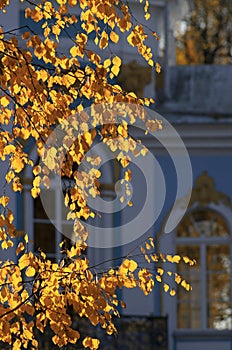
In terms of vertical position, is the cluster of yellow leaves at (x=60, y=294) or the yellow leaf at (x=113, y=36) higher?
the yellow leaf at (x=113, y=36)

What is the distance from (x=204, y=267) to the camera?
897 inches

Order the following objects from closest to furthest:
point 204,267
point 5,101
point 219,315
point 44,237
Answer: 1. point 5,101
2. point 44,237
3. point 204,267
4. point 219,315

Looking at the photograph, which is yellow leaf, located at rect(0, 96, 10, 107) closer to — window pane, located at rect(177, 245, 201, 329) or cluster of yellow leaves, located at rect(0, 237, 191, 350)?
cluster of yellow leaves, located at rect(0, 237, 191, 350)

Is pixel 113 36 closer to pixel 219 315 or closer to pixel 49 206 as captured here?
pixel 49 206

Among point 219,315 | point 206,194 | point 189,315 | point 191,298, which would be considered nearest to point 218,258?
point 191,298

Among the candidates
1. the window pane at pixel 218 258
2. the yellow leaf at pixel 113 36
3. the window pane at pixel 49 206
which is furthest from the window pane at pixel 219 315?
the yellow leaf at pixel 113 36

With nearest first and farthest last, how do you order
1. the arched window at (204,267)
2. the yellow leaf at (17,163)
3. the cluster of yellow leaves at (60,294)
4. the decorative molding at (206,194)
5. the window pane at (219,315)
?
the cluster of yellow leaves at (60,294) → the yellow leaf at (17,163) → the decorative molding at (206,194) → the arched window at (204,267) → the window pane at (219,315)

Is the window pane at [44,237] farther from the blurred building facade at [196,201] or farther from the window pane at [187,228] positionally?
the window pane at [187,228]

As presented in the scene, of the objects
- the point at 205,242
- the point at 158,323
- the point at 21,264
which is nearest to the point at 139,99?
the point at 21,264

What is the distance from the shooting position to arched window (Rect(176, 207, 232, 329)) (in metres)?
22.7

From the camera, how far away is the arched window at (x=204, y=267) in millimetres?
22688

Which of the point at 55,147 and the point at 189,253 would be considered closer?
the point at 55,147

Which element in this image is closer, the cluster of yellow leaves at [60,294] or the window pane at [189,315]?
the cluster of yellow leaves at [60,294]

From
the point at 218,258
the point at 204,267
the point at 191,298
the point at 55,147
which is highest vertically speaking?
the point at 55,147
